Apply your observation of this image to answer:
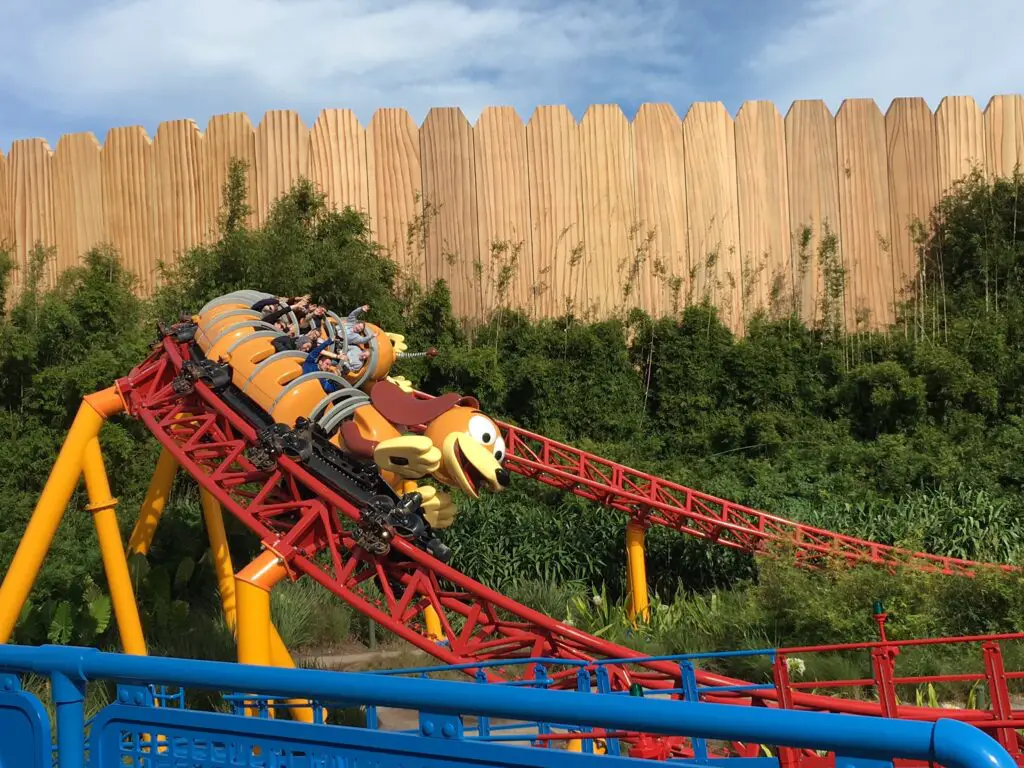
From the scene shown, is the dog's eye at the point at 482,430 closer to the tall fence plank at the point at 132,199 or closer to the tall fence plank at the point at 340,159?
the tall fence plank at the point at 340,159

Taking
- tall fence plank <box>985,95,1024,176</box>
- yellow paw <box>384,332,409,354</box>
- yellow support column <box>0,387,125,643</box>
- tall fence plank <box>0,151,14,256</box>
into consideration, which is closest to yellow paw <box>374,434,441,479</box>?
yellow paw <box>384,332,409,354</box>

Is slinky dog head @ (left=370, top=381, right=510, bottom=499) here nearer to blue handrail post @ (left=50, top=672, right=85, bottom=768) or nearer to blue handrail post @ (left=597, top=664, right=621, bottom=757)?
blue handrail post @ (left=597, top=664, right=621, bottom=757)

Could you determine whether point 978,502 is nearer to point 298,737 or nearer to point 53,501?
point 53,501

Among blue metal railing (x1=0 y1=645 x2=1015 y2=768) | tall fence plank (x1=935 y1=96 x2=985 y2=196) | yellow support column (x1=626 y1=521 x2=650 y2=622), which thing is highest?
tall fence plank (x1=935 y1=96 x2=985 y2=196)

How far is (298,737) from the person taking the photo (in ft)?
5.68

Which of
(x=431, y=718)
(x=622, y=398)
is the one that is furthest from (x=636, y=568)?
(x=431, y=718)

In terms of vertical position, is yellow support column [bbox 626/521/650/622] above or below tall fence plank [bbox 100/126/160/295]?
below

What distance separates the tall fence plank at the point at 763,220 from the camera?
36.4 ft

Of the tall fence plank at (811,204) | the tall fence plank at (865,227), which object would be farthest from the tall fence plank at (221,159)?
the tall fence plank at (865,227)

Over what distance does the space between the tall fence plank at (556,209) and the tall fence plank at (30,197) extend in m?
5.97

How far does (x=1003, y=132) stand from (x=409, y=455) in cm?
954

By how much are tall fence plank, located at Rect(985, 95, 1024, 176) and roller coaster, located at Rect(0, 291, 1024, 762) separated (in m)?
6.10

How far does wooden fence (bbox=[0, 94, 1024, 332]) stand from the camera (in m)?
11.1

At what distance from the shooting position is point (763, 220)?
36.4 feet
